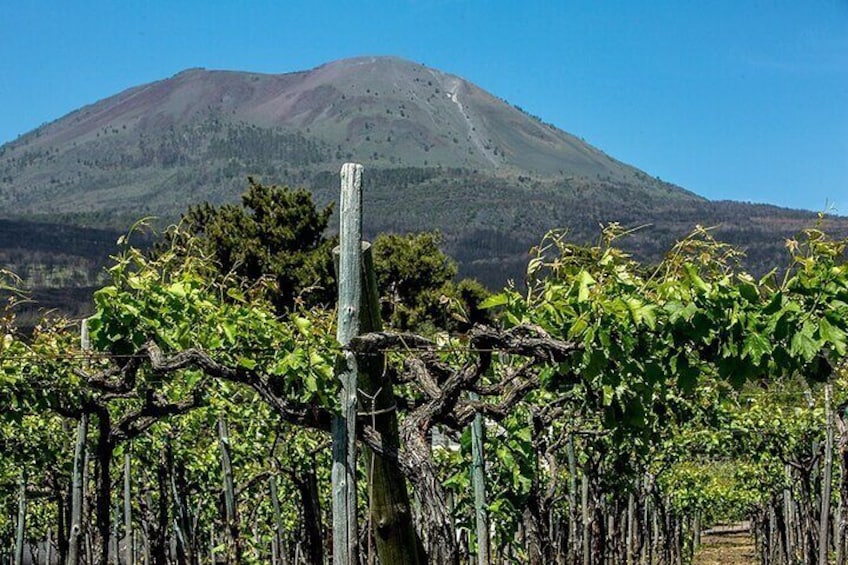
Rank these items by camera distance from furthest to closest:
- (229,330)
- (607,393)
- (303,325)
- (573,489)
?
(573,489) → (229,330) → (303,325) → (607,393)

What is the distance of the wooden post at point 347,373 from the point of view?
449cm

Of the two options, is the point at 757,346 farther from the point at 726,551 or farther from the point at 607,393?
the point at 726,551

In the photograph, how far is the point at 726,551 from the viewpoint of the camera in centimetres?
2948

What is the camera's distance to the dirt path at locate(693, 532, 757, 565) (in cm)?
2522

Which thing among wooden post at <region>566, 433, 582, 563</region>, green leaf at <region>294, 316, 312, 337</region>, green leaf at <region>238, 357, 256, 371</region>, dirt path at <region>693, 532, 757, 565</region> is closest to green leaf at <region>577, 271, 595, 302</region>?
green leaf at <region>294, 316, 312, 337</region>

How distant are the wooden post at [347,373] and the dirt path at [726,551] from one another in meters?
21.7

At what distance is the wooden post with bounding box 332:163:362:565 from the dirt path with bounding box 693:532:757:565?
21702mm

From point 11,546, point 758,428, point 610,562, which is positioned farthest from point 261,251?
point 758,428

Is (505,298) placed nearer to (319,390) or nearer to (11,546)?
(319,390)

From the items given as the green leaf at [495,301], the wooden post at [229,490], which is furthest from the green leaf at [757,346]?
the wooden post at [229,490]

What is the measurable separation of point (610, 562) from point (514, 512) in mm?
8429

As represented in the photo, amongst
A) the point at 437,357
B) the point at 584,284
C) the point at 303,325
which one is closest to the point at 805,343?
the point at 584,284

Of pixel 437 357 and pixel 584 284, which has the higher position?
pixel 584 284

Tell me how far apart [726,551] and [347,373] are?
27.4 meters
